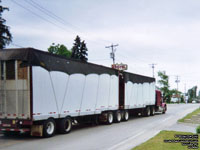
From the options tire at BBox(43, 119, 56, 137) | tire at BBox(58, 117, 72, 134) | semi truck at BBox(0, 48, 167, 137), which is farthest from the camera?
tire at BBox(58, 117, 72, 134)

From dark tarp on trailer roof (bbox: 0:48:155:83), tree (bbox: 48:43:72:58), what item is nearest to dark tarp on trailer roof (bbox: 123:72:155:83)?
dark tarp on trailer roof (bbox: 0:48:155:83)

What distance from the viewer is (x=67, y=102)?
11922 mm

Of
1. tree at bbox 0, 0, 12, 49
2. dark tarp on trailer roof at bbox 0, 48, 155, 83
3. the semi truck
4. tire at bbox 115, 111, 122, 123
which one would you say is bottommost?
tire at bbox 115, 111, 122, 123

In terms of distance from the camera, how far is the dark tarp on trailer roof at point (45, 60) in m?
9.93

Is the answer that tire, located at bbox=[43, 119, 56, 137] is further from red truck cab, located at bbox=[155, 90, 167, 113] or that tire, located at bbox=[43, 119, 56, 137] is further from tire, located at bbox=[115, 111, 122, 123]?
red truck cab, located at bbox=[155, 90, 167, 113]

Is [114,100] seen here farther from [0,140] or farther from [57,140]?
[0,140]

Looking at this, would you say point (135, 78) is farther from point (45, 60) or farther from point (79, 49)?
point (79, 49)

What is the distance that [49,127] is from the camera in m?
10.9

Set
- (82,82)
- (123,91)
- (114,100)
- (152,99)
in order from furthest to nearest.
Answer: (152,99) < (123,91) < (114,100) < (82,82)

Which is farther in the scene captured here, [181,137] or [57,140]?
[57,140]

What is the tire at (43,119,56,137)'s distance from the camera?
10.4m

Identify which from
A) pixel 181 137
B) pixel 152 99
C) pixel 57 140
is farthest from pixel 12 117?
pixel 152 99

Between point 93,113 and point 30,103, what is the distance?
5292 mm

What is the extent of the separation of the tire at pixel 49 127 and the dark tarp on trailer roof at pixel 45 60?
2342 millimetres
